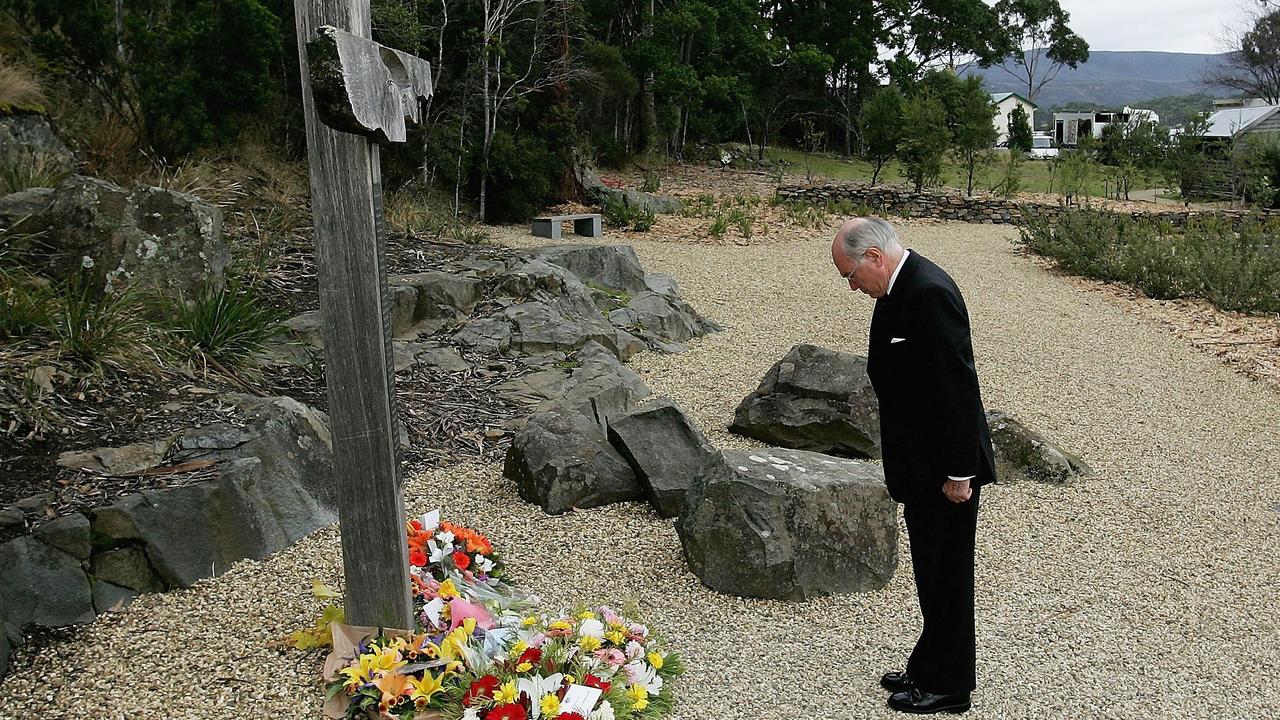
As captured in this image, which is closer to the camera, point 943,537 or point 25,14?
point 943,537

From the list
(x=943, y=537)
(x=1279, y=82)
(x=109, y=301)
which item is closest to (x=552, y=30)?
(x=109, y=301)

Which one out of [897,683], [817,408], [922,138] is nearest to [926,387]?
[897,683]

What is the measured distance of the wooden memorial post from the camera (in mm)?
2754

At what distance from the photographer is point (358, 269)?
9.63ft

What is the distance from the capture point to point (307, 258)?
761cm

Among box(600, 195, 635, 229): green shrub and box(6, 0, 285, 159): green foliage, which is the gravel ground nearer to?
box(6, 0, 285, 159): green foliage

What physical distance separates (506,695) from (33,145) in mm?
6366

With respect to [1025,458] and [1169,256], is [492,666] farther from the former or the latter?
[1169,256]

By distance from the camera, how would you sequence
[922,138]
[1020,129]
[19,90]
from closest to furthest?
[19,90] → [922,138] → [1020,129]

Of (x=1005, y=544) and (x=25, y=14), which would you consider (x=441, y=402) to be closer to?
(x=1005, y=544)

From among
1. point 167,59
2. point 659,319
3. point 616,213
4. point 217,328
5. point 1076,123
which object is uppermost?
point 1076,123

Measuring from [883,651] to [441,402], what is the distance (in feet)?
10.8

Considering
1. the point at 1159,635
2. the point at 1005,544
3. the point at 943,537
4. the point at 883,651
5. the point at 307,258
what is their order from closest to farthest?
the point at 943,537 < the point at 883,651 < the point at 1159,635 < the point at 1005,544 < the point at 307,258

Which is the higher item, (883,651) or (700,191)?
(700,191)
